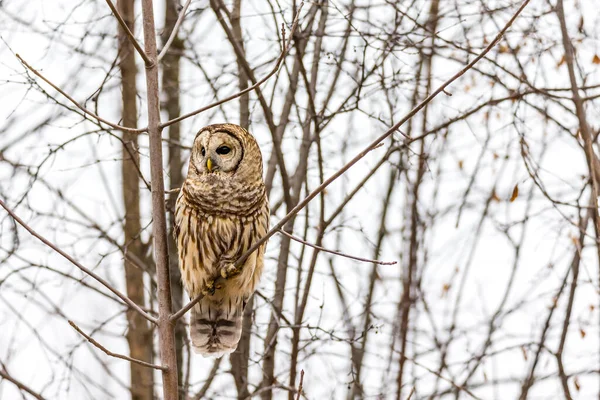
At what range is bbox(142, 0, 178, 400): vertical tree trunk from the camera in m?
3.33

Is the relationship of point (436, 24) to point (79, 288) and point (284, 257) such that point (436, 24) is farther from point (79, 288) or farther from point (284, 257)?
point (79, 288)

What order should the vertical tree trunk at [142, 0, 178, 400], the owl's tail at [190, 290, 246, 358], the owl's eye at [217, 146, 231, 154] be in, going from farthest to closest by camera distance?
the owl's tail at [190, 290, 246, 358] < the owl's eye at [217, 146, 231, 154] < the vertical tree trunk at [142, 0, 178, 400]

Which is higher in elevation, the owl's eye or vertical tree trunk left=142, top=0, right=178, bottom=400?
the owl's eye

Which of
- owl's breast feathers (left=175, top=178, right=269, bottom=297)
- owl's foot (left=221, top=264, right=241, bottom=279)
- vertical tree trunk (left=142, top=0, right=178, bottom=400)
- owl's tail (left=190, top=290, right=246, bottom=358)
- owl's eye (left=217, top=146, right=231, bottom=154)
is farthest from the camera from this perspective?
owl's tail (left=190, top=290, right=246, bottom=358)

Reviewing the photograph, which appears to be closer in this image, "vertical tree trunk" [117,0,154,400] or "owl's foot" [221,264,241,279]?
"owl's foot" [221,264,241,279]

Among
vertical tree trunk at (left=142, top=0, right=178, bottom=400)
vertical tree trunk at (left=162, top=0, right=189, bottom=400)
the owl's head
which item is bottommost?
vertical tree trunk at (left=142, top=0, right=178, bottom=400)

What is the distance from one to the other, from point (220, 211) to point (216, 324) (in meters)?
0.74

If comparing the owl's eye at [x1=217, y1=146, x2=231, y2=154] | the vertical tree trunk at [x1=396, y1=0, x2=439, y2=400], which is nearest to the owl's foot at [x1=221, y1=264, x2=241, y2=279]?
the owl's eye at [x1=217, y1=146, x2=231, y2=154]

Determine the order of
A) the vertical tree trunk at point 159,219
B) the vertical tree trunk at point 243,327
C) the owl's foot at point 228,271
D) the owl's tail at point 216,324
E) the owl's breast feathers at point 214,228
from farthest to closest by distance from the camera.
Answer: the vertical tree trunk at point 243,327
the owl's tail at point 216,324
the owl's breast feathers at point 214,228
the owl's foot at point 228,271
the vertical tree trunk at point 159,219

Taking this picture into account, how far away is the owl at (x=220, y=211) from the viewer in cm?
436

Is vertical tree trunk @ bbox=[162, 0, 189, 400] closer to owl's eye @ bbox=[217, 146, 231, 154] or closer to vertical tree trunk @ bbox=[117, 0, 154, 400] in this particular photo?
vertical tree trunk @ bbox=[117, 0, 154, 400]

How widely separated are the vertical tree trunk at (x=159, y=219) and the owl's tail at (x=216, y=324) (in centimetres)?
131

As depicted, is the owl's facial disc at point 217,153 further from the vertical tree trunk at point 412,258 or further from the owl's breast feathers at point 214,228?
the vertical tree trunk at point 412,258

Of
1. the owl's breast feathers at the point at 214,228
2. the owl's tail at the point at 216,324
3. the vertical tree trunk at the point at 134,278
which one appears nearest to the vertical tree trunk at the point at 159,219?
the owl's breast feathers at the point at 214,228
